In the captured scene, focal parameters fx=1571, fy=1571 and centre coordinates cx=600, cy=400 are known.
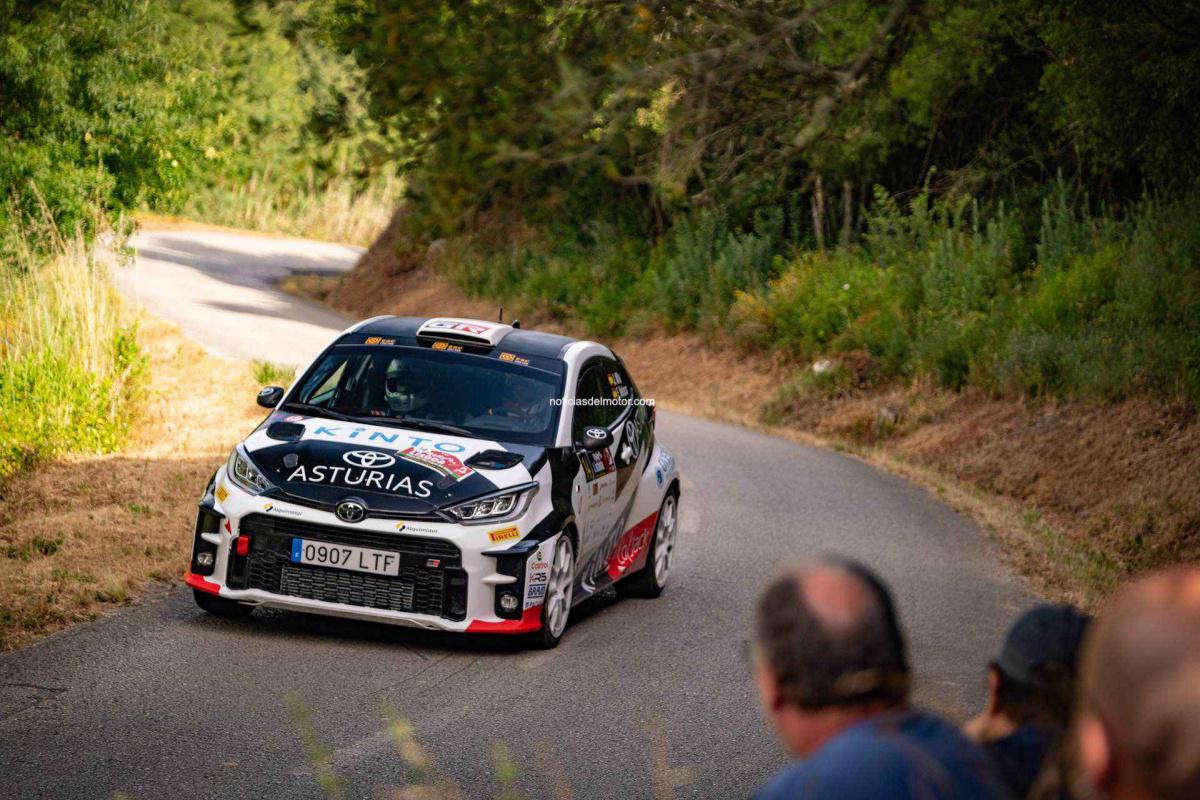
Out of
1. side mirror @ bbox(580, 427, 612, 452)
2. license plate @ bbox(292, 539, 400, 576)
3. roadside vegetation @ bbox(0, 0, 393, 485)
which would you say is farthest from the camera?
roadside vegetation @ bbox(0, 0, 393, 485)

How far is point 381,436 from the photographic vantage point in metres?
9.27

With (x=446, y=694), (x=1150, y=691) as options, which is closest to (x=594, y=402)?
(x=446, y=694)

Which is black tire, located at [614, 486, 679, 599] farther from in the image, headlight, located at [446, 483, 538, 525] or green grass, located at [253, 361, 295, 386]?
green grass, located at [253, 361, 295, 386]

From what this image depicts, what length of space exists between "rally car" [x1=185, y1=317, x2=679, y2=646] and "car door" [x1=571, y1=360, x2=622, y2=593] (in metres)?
0.02

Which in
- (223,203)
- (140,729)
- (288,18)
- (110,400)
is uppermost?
(288,18)

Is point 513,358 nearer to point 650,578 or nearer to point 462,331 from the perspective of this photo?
point 462,331

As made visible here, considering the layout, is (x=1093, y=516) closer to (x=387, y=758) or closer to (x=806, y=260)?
(x=387, y=758)

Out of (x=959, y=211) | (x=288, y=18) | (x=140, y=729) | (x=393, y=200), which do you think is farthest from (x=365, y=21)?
(x=393, y=200)

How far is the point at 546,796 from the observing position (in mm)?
6523

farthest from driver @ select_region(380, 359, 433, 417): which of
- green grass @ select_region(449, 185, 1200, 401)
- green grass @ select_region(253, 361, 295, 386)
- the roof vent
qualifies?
green grass @ select_region(449, 185, 1200, 401)

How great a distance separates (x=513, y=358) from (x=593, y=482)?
102 cm

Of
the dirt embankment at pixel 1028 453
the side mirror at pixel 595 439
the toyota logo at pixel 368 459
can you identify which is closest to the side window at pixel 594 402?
the side mirror at pixel 595 439

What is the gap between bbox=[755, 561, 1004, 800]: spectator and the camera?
2322mm

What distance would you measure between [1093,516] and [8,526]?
10696 millimetres
